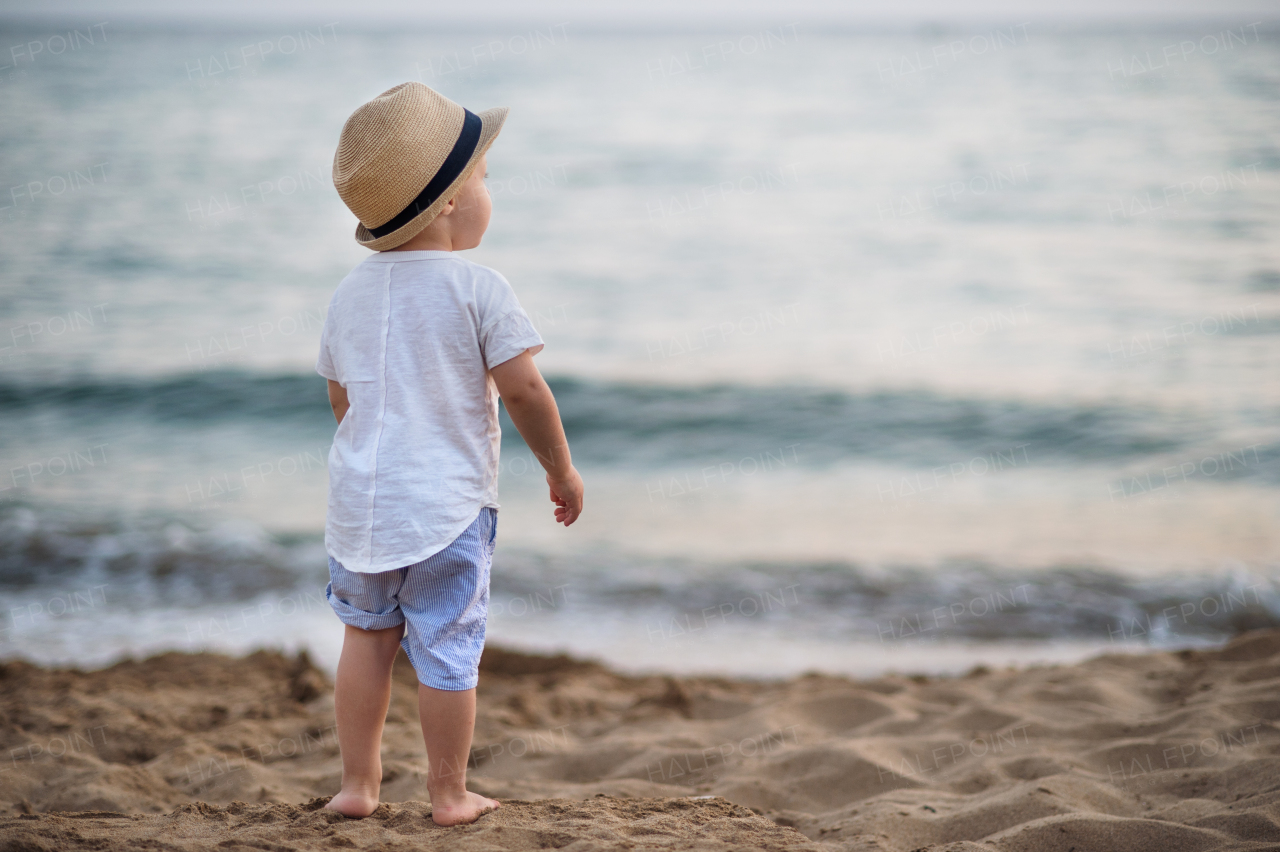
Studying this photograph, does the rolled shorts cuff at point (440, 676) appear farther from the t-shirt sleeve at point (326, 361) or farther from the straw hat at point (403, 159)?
the straw hat at point (403, 159)

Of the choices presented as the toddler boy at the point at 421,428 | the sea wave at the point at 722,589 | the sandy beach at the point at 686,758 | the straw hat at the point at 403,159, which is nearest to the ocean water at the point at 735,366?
the sea wave at the point at 722,589

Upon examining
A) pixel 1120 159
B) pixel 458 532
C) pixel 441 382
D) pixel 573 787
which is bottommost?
pixel 573 787

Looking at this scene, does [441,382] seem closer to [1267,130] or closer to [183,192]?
[183,192]

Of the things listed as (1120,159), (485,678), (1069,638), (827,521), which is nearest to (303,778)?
(485,678)

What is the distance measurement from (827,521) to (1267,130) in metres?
15.0

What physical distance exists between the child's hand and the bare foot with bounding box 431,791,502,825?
2.19ft

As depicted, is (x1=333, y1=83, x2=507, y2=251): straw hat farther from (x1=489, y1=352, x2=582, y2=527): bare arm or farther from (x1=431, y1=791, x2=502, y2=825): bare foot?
(x1=431, y1=791, x2=502, y2=825): bare foot

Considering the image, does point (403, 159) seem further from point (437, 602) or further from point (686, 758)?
point (686, 758)

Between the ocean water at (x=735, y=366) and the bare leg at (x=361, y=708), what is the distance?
87.2 inches

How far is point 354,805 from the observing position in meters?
1.97

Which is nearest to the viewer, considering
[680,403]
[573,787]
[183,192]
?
[573,787]

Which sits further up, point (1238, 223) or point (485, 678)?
point (1238, 223)

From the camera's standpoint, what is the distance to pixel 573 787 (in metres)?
2.60

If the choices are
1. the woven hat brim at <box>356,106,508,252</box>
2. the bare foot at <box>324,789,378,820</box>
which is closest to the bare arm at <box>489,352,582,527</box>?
the woven hat brim at <box>356,106,508,252</box>
